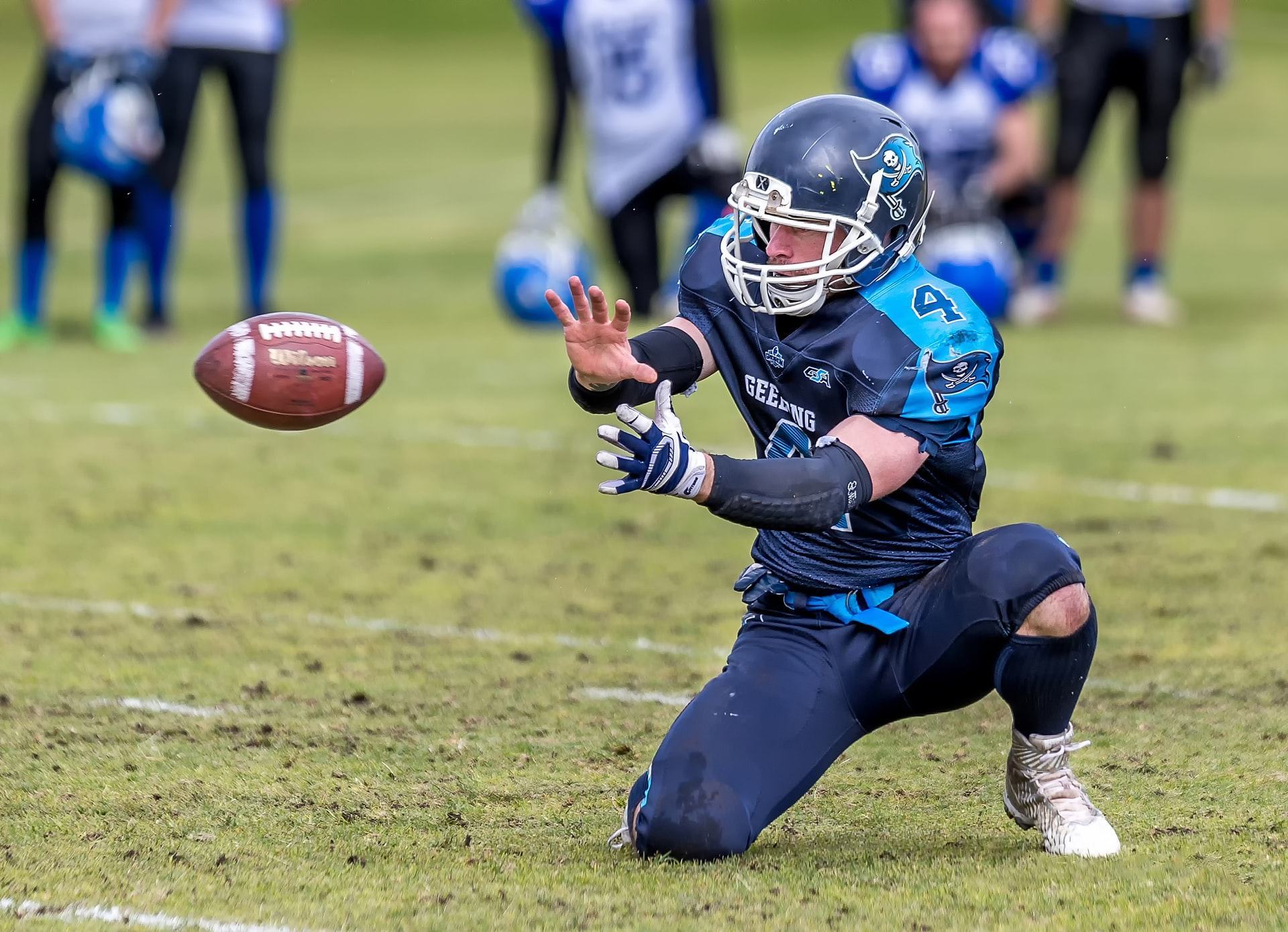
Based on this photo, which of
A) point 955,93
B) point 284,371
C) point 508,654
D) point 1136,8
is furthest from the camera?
point 955,93

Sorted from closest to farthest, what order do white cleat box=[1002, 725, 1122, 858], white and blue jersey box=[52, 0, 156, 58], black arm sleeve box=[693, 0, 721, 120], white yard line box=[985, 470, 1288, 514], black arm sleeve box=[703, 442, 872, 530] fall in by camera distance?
black arm sleeve box=[703, 442, 872, 530] < white cleat box=[1002, 725, 1122, 858] < white yard line box=[985, 470, 1288, 514] < white and blue jersey box=[52, 0, 156, 58] < black arm sleeve box=[693, 0, 721, 120]

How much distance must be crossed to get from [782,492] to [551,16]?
7636 mm

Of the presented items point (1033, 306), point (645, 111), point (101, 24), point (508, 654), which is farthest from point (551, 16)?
point (508, 654)

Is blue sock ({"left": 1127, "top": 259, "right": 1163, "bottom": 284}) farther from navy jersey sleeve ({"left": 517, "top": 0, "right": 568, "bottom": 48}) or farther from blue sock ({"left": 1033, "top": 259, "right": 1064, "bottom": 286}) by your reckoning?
navy jersey sleeve ({"left": 517, "top": 0, "right": 568, "bottom": 48})

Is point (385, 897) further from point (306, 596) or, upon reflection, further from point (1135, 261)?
point (1135, 261)

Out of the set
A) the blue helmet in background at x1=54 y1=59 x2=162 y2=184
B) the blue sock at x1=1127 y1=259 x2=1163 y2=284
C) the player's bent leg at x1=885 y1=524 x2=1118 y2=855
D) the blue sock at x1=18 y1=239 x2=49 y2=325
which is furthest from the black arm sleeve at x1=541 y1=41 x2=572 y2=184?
the player's bent leg at x1=885 y1=524 x2=1118 y2=855

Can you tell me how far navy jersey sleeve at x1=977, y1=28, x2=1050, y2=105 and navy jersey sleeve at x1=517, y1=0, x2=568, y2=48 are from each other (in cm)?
221

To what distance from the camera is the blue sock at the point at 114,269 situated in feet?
33.5

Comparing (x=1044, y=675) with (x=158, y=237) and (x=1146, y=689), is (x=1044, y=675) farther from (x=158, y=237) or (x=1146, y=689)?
(x=158, y=237)

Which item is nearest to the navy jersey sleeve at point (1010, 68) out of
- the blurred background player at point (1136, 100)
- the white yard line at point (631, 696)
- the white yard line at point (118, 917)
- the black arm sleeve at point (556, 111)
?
the blurred background player at point (1136, 100)

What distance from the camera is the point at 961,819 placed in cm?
376

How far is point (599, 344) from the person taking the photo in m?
3.71

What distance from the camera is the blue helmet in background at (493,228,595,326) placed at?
10.4 m

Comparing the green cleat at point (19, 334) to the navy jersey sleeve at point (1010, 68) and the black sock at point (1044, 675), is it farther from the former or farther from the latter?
the black sock at point (1044, 675)
